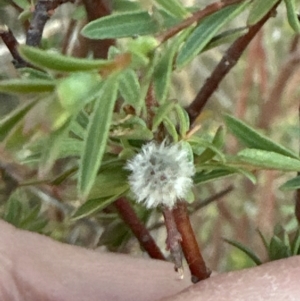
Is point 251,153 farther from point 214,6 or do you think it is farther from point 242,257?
point 242,257

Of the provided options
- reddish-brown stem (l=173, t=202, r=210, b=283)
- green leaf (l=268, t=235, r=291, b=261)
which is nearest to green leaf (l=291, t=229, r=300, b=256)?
green leaf (l=268, t=235, r=291, b=261)

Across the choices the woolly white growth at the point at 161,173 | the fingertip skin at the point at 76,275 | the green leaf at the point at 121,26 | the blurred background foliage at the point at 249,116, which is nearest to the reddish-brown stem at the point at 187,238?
the woolly white growth at the point at 161,173

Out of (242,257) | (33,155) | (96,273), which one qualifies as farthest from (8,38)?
(242,257)

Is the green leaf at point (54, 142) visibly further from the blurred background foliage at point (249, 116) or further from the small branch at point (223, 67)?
the blurred background foliage at point (249, 116)

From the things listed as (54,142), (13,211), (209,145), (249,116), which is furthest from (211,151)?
(249,116)

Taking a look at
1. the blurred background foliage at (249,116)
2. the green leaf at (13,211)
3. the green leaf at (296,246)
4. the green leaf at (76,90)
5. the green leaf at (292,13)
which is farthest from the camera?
the blurred background foliage at (249,116)

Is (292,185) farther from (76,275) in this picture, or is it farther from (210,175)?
(76,275)
